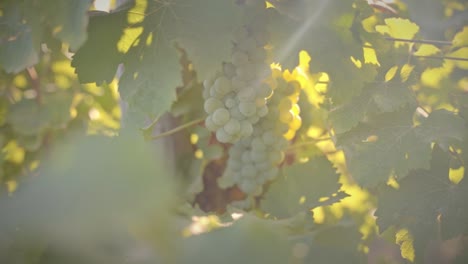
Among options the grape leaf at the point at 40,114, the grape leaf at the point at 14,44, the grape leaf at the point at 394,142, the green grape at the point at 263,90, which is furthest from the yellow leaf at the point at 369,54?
the grape leaf at the point at 40,114

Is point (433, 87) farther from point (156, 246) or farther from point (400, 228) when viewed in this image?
point (156, 246)

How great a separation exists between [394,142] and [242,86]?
40 centimetres

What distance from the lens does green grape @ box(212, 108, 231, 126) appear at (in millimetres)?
1069

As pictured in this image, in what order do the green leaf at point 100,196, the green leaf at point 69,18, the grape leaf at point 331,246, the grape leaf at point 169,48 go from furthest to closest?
the grape leaf at point 169,48 → the green leaf at point 69,18 → the grape leaf at point 331,246 → the green leaf at point 100,196

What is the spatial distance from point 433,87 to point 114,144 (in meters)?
1.33

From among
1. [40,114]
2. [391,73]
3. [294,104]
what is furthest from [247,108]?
[40,114]

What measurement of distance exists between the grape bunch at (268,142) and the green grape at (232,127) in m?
0.15

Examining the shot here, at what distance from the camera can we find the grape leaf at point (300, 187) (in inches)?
49.7

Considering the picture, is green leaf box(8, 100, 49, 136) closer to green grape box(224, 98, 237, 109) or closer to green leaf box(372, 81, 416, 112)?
green grape box(224, 98, 237, 109)

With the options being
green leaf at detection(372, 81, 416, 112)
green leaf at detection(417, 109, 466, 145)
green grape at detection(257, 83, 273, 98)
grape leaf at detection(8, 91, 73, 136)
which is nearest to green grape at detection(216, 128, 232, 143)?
green grape at detection(257, 83, 273, 98)

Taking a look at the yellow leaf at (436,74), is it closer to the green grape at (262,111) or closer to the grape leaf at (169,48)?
the green grape at (262,111)

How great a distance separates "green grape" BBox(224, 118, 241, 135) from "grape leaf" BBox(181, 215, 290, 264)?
69cm

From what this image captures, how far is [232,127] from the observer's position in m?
1.07

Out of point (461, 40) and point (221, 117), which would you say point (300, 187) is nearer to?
point (221, 117)
